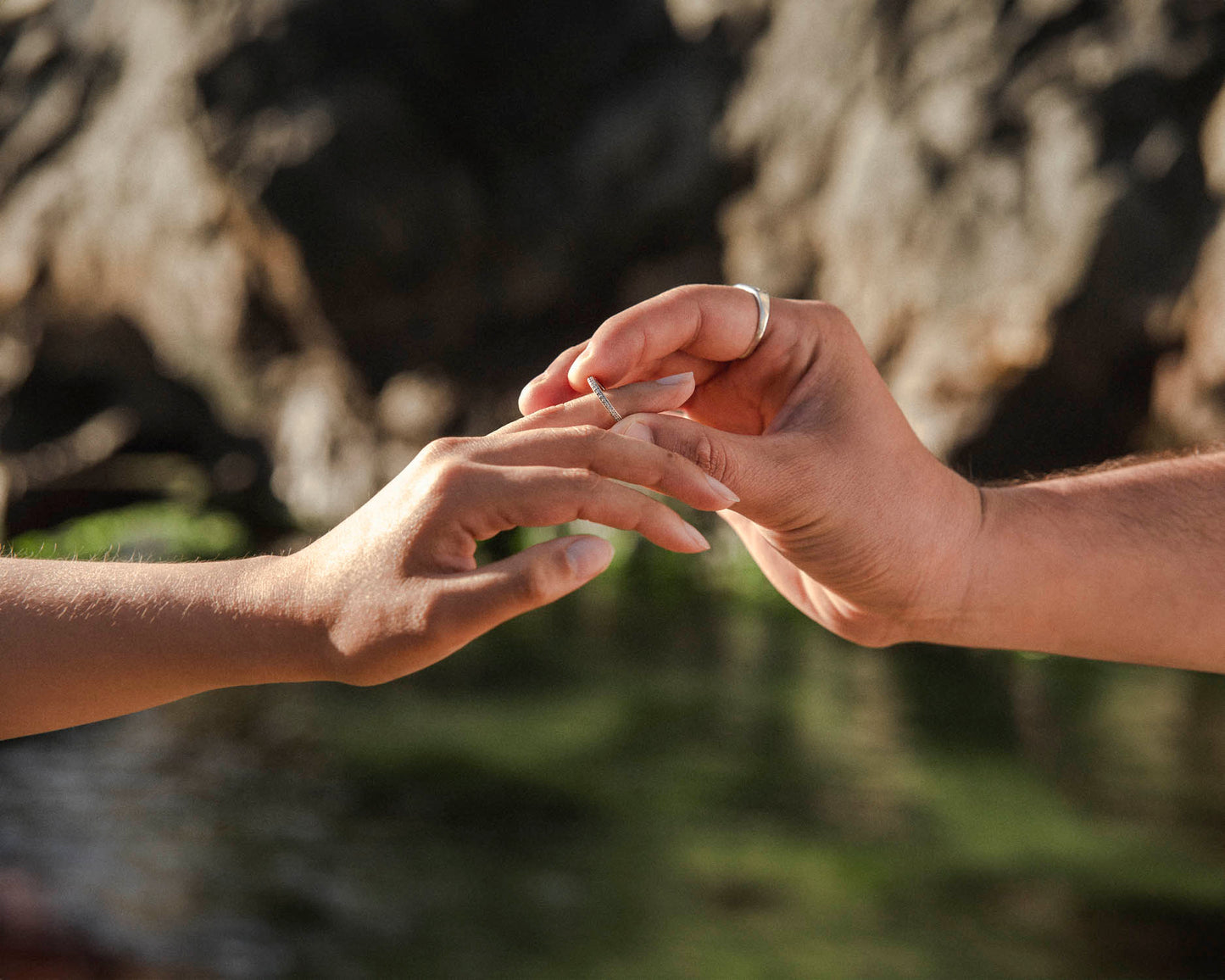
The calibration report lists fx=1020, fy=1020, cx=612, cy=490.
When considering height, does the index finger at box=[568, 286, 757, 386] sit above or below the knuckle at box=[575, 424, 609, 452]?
above

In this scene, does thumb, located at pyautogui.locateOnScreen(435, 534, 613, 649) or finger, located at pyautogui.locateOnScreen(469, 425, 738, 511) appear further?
finger, located at pyautogui.locateOnScreen(469, 425, 738, 511)

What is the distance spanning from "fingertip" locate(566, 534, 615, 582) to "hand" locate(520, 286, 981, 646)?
0.77 feet

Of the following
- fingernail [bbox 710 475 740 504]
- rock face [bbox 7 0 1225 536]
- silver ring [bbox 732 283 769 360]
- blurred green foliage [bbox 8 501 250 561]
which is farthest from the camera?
blurred green foliage [bbox 8 501 250 561]

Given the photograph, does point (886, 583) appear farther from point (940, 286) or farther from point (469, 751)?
point (940, 286)

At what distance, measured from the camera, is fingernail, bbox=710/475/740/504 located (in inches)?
51.4

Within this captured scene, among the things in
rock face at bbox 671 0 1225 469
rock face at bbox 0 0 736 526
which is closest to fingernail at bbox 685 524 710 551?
rock face at bbox 671 0 1225 469

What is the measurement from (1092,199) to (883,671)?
378cm

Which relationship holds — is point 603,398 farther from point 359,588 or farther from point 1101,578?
point 1101,578

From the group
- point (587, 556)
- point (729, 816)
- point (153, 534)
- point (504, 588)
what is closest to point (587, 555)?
point (587, 556)

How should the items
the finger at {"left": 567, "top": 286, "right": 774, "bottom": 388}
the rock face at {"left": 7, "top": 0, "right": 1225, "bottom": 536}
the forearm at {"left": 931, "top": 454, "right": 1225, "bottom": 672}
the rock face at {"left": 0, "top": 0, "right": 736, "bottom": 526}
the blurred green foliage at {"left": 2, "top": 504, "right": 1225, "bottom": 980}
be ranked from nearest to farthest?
the finger at {"left": 567, "top": 286, "right": 774, "bottom": 388} → the forearm at {"left": 931, "top": 454, "right": 1225, "bottom": 672} → the blurred green foliage at {"left": 2, "top": 504, "right": 1225, "bottom": 980} → the rock face at {"left": 7, "top": 0, "right": 1225, "bottom": 536} → the rock face at {"left": 0, "top": 0, "right": 736, "bottom": 526}

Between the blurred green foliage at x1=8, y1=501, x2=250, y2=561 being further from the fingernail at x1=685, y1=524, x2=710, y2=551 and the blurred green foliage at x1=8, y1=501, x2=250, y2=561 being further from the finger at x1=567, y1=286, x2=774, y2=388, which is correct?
the fingernail at x1=685, y1=524, x2=710, y2=551

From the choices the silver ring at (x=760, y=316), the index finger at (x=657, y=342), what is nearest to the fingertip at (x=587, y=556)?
the index finger at (x=657, y=342)

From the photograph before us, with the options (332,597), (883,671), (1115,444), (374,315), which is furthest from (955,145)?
(332,597)

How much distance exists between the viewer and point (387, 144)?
8.79m
